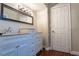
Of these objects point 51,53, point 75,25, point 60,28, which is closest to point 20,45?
point 51,53

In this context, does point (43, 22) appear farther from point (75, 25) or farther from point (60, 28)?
point (75, 25)

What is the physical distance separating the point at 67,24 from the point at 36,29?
424 mm

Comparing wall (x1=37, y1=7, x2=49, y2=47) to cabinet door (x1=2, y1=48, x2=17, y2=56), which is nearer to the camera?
cabinet door (x1=2, y1=48, x2=17, y2=56)

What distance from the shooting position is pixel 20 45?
1.29 meters

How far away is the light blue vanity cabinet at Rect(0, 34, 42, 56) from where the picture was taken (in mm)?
1135

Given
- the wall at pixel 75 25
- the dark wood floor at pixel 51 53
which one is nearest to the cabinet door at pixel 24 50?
the dark wood floor at pixel 51 53

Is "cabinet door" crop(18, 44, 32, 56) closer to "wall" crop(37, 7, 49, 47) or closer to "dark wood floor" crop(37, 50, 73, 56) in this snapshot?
"dark wood floor" crop(37, 50, 73, 56)

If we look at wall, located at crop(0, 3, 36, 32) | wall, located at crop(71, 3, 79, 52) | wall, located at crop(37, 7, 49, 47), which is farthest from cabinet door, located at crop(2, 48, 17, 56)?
wall, located at crop(71, 3, 79, 52)

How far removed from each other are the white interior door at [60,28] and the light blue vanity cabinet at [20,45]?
0.75 ft

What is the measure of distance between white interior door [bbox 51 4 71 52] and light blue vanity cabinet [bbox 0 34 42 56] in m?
0.23

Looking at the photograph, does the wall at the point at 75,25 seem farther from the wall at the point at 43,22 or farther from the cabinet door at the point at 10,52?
the cabinet door at the point at 10,52

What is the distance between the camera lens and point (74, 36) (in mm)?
1319

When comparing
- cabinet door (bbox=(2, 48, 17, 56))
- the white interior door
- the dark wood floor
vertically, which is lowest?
the dark wood floor

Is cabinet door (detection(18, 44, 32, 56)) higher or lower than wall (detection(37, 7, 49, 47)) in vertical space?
lower
